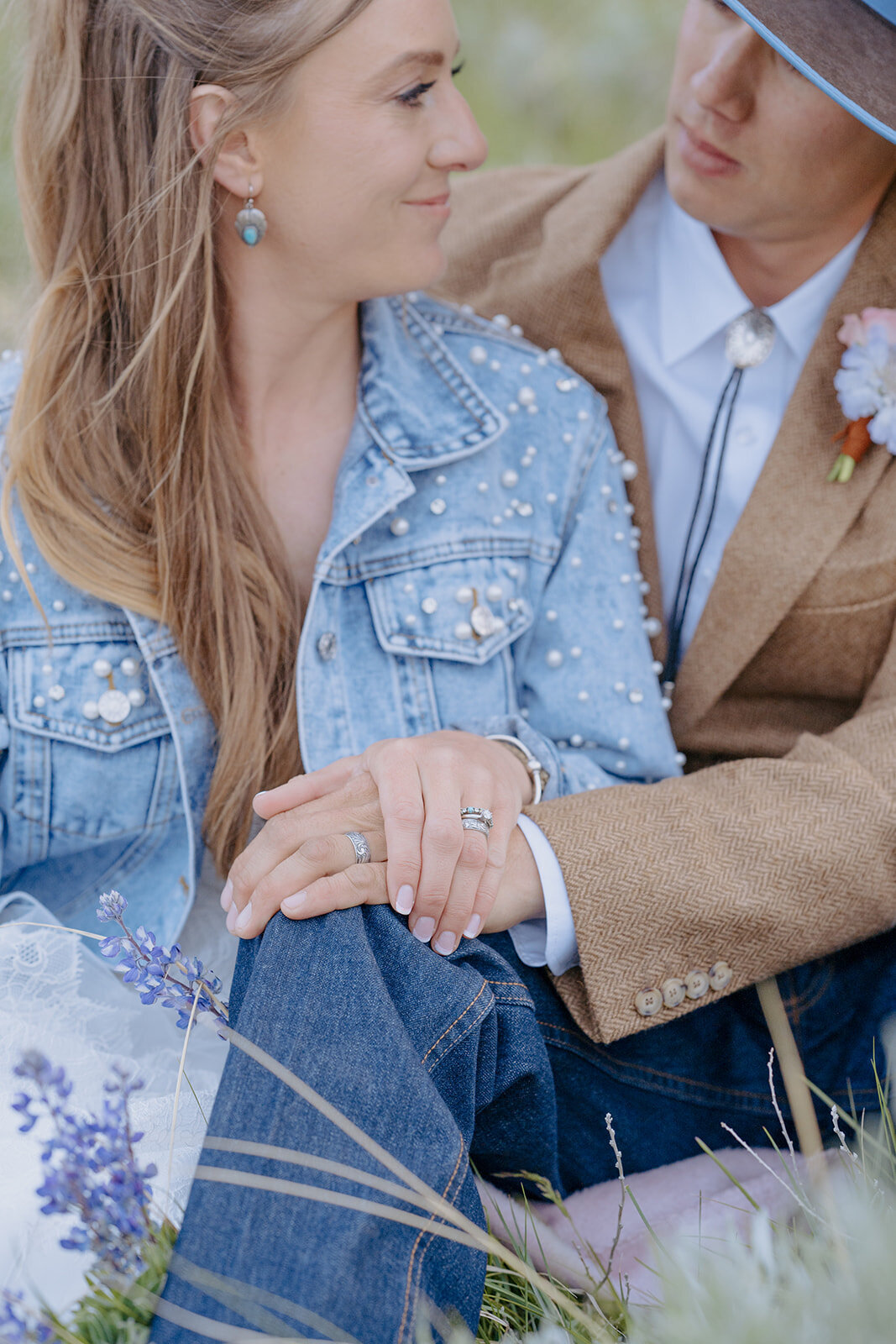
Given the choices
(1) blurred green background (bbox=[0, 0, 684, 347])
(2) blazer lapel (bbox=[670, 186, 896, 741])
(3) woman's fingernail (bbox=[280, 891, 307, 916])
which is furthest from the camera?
(1) blurred green background (bbox=[0, 0, 684, 347])

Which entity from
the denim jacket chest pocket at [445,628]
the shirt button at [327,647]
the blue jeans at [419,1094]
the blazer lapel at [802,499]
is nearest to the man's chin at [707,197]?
the blazer lapel at [802,499]

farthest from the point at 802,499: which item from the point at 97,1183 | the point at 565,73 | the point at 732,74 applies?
the point at 565,73

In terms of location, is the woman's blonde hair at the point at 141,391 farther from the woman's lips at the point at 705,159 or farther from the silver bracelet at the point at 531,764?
the woman's lips at the point at 705,159

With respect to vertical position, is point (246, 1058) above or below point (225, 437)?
below

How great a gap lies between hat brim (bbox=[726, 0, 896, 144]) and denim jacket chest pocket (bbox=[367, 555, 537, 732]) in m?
0.81

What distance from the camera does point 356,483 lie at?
6.24 feet

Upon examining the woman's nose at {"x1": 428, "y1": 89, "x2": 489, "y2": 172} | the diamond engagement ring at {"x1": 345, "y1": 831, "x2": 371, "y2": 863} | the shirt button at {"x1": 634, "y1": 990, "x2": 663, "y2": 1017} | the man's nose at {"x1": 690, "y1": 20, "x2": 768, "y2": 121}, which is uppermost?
the man's nose at {"x1": 690, "y1": 20, "x2": 768, "y2": 121}

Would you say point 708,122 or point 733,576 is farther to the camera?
point 733,576

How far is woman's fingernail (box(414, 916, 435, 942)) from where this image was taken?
144 centimetres

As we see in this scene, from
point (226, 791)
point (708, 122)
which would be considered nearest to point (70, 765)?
point (226, 791)

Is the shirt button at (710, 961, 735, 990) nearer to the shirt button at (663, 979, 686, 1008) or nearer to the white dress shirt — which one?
the shirt button at (663, 979, 686, 1008)

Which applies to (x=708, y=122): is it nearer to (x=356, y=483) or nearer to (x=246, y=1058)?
(x=356, y=483)

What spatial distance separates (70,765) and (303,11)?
1102 millimetres

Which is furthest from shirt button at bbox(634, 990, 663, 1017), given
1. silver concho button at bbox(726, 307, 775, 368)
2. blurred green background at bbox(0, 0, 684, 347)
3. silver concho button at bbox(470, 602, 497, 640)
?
blurred green background at bbox(0, 0, 684, 347)
